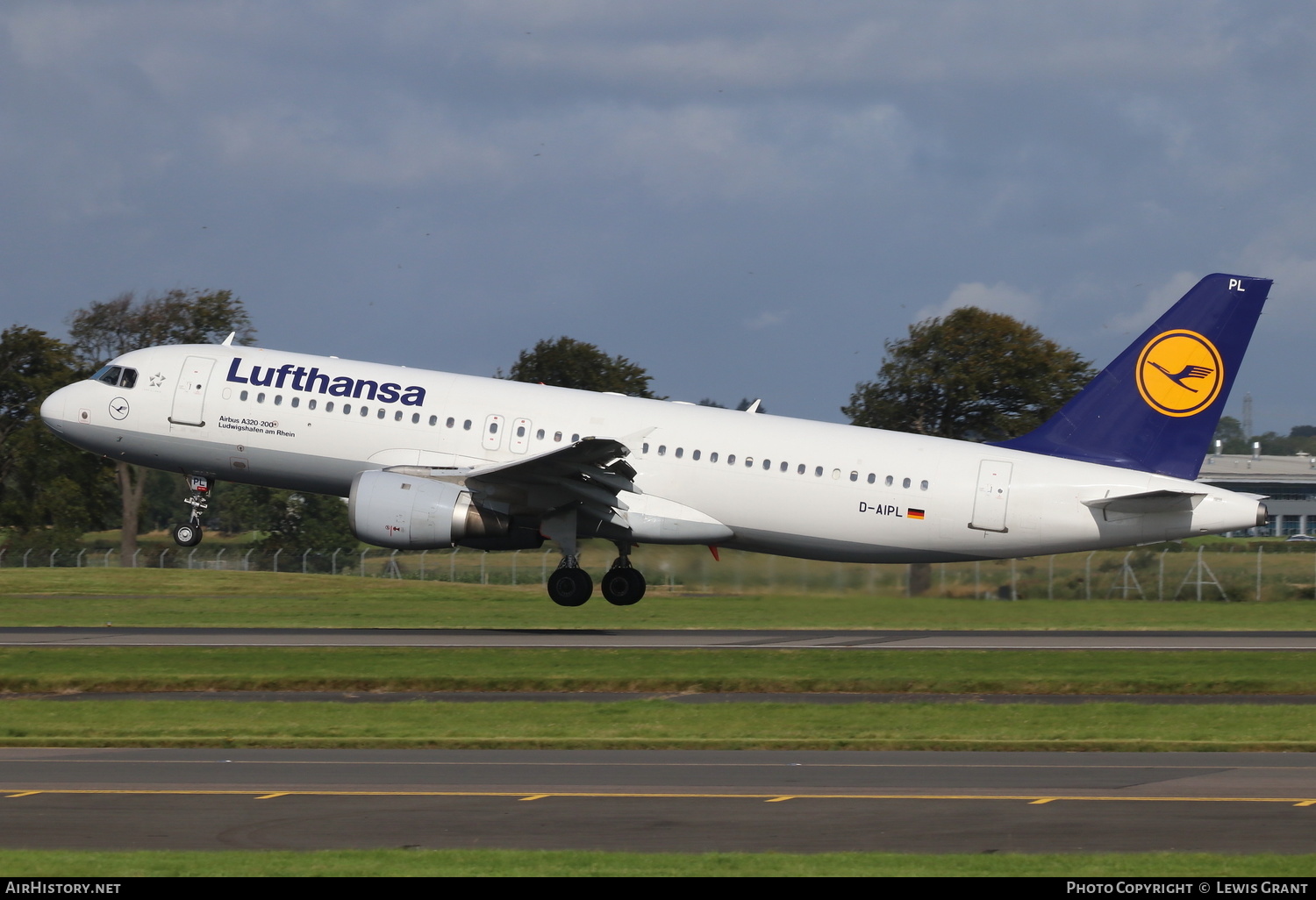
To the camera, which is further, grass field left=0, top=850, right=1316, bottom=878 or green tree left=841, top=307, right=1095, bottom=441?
green tree left=841, top=307, right=1095, bottom=441

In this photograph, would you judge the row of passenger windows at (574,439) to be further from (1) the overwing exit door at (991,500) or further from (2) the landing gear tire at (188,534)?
(2) the landing gear tire at (188,534)

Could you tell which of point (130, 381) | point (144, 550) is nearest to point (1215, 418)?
point (130, 381)

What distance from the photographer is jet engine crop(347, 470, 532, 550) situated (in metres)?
28.5

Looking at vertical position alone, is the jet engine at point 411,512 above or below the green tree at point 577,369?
Answer: below

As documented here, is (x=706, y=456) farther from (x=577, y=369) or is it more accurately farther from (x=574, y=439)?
(x=577, y=369)

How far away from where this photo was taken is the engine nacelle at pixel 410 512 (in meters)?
28.5

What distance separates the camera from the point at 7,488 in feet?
236

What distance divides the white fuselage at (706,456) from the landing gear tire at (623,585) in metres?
2.19

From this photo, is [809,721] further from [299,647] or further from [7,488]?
[7,488]

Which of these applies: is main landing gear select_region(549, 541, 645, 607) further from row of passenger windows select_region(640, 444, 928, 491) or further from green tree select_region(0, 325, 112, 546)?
green tree select_region(0, 325, 112, 546)

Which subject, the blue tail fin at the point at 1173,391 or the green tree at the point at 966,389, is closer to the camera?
the blue tail fin at the point at 1173,391

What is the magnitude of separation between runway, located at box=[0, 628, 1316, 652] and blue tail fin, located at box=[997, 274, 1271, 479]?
385cm

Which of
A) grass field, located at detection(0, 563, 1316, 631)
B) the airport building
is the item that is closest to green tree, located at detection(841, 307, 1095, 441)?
grass field, located at detection(0, 563, 1316, 631)

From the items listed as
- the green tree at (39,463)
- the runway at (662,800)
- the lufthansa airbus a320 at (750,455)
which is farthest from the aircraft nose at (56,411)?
the green tree at (39,463)
